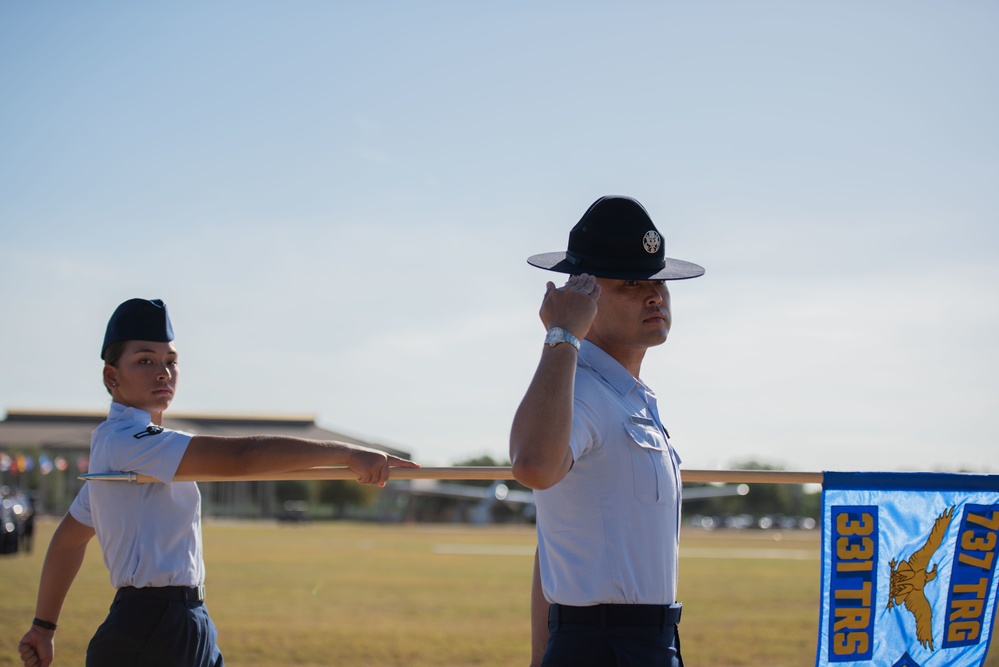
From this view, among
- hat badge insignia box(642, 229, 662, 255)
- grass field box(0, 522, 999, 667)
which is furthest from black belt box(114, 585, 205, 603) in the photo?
grass field box(0, 522, 999, 667)

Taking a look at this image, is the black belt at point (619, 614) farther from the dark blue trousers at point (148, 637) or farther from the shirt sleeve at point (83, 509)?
the shirt sleeve at point (83, 509)

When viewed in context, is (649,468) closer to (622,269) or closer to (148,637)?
(622,269)

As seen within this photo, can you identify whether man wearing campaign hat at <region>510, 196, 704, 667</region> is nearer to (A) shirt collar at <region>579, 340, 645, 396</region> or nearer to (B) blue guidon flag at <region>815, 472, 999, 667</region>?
(A) shirt collar at <region>579, 340, 645, 396</region>

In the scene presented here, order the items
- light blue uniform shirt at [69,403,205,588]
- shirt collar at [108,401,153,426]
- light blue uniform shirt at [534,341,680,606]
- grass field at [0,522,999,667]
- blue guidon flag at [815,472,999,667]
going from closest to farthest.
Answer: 1. light blue uniform shirt at [534,341,680,606]
2. light blue uniform shirt at [69,403,205,588]
3. shirt collar at [108,401,153,426]
4. blue guidon flag at [815,472,999,667]
5. grass field at [0,522,999,667]

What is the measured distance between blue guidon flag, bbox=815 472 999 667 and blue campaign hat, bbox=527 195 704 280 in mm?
1595

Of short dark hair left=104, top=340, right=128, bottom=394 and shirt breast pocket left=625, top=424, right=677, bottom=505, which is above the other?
short dark hair left=104, top=340, right=128, bottom=394

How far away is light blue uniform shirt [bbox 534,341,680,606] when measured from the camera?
2803 mm

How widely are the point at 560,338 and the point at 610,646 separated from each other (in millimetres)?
856

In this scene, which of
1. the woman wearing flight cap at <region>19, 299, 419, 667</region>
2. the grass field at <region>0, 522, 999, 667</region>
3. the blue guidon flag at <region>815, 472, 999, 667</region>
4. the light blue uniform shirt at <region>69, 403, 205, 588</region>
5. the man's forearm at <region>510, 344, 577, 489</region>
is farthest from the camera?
the grass field at <region>0, 522, 999, 667</region>

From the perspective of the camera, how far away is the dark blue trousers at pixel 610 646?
2764 millimetres

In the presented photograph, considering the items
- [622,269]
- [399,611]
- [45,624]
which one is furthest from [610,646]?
[399,611]

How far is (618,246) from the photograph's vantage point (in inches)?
123

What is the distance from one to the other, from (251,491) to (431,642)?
89802 mm

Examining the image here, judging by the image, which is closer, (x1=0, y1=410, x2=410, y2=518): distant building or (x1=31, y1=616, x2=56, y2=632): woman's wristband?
(x1=31, y1=616, x2=56, y2=632): woman's wristband
